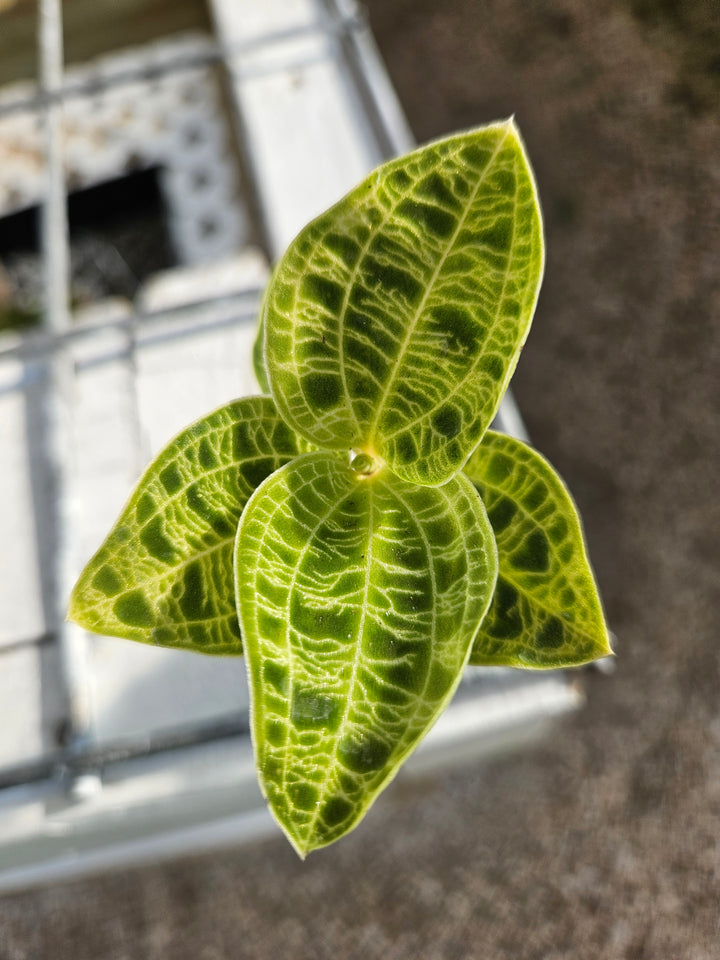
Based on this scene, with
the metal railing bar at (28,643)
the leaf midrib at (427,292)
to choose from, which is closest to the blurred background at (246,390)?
the metal railing bar at (28,643)

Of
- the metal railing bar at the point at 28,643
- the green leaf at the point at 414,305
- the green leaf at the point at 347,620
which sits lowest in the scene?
the metal railing bar at the point at 28,643

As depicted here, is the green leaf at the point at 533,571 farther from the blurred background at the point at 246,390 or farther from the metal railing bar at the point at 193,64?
the metal railing bar at the point at 193,64

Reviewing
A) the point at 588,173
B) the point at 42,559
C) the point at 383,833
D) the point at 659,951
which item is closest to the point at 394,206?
the point at 42,559

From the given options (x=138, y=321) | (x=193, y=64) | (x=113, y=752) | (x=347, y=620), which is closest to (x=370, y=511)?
(x=347, y=620)

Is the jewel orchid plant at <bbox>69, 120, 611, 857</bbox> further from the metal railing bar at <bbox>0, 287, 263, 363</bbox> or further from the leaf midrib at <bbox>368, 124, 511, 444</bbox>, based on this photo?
the metal railing bar at <bbox>0, 287, 263, 363</bbox>

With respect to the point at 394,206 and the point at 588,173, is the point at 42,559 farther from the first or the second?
the point at 588,173

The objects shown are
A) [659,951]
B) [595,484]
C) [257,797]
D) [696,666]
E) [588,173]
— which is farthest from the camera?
[588,173]
